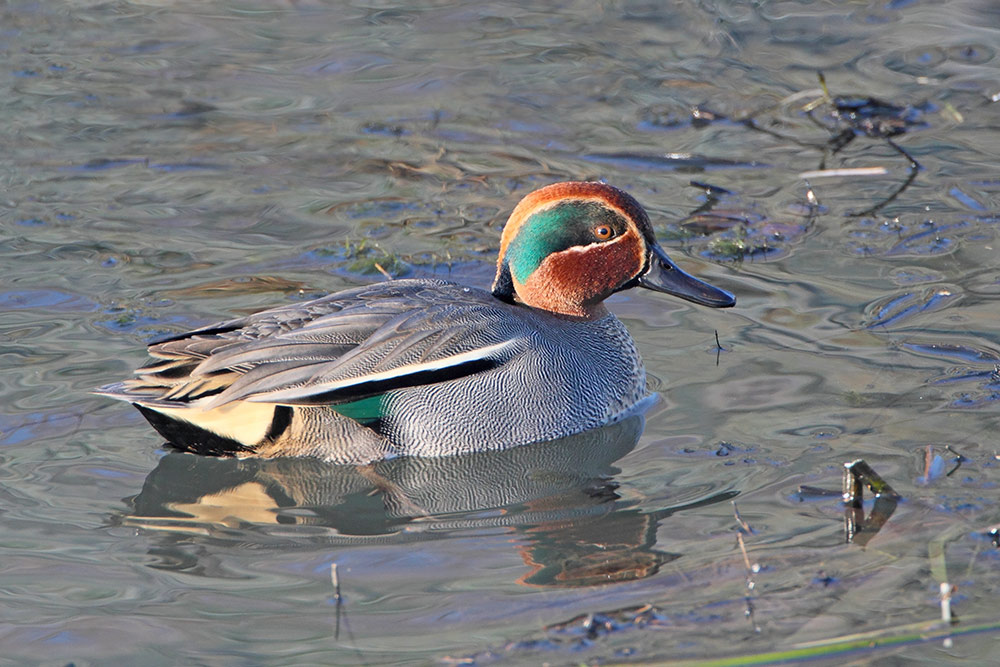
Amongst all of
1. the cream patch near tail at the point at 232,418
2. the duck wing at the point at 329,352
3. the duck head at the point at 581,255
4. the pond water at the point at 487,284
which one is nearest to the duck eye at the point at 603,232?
the duck head at the point at 581,255

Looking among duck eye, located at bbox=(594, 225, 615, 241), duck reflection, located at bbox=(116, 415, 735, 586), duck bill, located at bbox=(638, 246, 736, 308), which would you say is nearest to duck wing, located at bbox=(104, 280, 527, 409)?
duck reflection, located at bbox=(116, 415, 735, 586)

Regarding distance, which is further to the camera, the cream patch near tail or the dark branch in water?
the cream patch near tail

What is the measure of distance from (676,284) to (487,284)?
1359 mm

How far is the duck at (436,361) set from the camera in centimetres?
525

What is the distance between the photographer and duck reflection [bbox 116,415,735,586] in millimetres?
4634

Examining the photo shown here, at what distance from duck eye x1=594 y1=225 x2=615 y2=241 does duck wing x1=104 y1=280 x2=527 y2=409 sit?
56 centimetres

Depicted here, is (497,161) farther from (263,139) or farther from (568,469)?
(568,469)

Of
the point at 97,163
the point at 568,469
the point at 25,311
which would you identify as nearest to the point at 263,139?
the point at 97,163

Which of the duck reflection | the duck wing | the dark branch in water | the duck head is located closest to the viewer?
the dark branch in water

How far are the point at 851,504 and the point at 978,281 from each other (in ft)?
7.58

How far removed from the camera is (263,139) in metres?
8.79

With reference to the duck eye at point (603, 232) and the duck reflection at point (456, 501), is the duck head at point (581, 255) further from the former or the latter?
the duck reflection at point (456, 501)

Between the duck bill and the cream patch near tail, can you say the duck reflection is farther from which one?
the duck bill

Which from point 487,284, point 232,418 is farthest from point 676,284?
point 232,418
